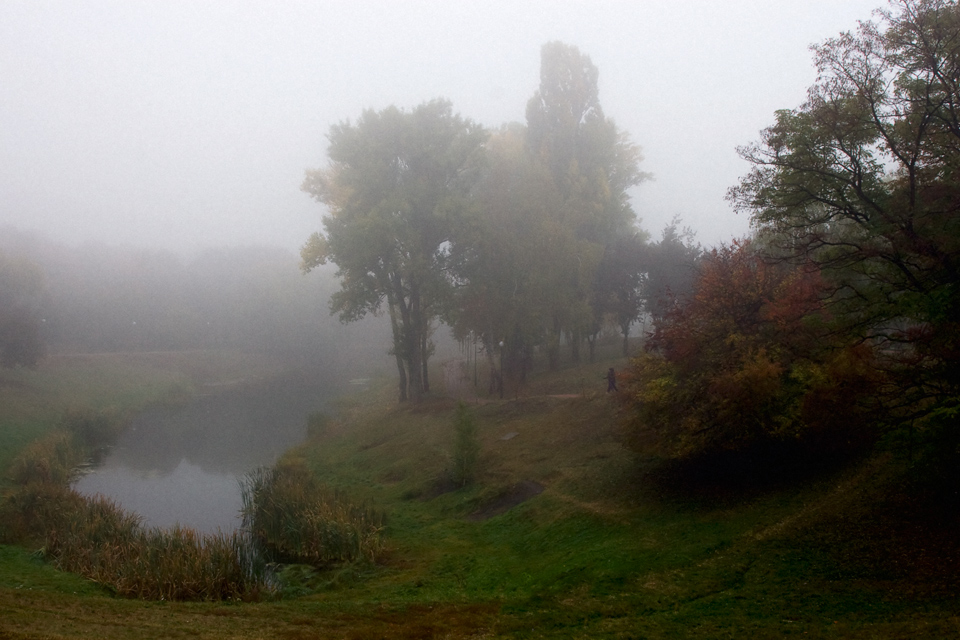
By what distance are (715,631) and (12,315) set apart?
46943 millimetres

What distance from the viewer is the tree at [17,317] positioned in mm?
38438

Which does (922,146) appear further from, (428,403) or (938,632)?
(428,403)

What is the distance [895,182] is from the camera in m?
12.6

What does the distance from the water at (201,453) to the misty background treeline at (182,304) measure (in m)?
20.4

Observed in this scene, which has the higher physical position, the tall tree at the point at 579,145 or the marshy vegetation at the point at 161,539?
the tall tree at the point at 579,145

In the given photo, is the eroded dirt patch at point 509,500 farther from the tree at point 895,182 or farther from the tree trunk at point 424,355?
the tree trunk at point 424,355

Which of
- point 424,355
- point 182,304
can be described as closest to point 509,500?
point 424,355

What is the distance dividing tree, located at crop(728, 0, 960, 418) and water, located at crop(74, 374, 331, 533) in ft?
60.0

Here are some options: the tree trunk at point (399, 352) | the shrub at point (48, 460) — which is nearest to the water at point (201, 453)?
the shrub at point (48, 460)

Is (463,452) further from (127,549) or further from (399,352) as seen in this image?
(399,352)

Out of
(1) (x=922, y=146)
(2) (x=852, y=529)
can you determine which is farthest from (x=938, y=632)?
(1) (x=922, y=146)

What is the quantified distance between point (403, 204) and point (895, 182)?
25671 mm

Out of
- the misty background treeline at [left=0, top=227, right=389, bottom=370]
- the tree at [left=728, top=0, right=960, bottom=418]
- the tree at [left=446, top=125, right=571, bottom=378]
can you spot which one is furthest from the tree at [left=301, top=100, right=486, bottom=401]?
the misty background treeline at [left=0, top=227, right=389, bottom=370]

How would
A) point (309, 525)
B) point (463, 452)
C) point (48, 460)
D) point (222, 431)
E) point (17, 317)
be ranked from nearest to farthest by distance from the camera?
point (309, 525), point (463, 452), point (48, 460), point (222, 431), point (17, 317)
